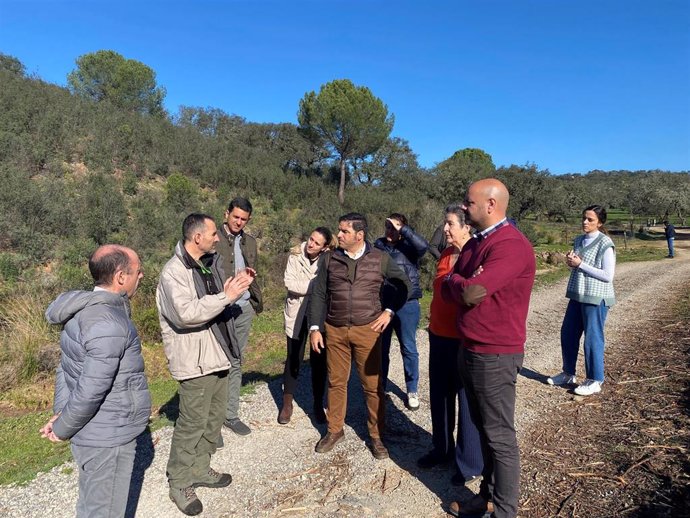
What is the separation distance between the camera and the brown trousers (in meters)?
3.73

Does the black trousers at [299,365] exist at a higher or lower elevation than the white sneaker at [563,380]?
higher

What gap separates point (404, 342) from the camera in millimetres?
4867

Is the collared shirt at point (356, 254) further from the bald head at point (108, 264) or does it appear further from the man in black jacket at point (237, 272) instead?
the bald head at point (108, 264)

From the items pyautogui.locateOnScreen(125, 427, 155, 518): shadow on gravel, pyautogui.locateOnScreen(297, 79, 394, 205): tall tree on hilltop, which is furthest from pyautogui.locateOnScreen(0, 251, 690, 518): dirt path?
pyautogui.locateOnScreen(297, 79, 394, 205): tall tree on hilltop

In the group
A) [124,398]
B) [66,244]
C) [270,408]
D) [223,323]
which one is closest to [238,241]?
[223,323]

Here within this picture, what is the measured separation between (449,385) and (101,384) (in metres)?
2.43

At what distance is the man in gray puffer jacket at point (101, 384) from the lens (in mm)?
2279

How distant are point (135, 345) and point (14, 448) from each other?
2.82 metres

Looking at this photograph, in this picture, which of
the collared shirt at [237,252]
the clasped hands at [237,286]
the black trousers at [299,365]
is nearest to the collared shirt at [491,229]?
the clasped hands at [237,286]

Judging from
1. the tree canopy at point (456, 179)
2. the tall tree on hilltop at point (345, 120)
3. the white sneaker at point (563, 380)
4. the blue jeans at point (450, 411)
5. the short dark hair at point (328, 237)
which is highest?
the tall tree on hilltop at point (345, 120)

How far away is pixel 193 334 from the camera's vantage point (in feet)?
10.3

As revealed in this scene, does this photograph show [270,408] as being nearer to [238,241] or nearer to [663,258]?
[238,241]

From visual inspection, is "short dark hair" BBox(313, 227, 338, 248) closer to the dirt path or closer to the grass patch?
the dirt path

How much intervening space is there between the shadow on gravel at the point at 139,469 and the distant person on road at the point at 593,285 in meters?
4.34
